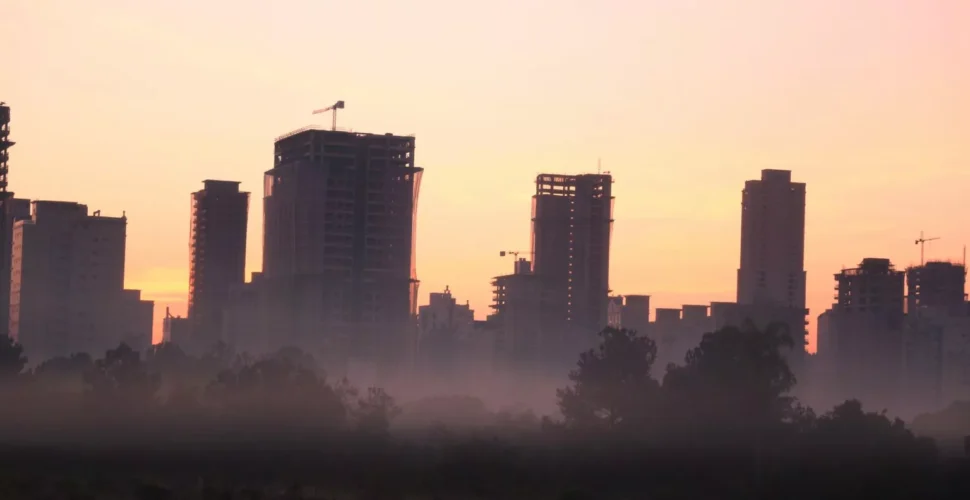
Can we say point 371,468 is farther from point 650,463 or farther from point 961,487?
point 961,487

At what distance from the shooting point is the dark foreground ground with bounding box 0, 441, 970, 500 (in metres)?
152

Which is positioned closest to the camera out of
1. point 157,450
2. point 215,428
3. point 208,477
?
point 208,477

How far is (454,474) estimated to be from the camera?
540ft

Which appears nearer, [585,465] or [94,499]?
[94,499]

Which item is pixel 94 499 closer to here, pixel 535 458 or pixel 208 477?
pixel 208 477

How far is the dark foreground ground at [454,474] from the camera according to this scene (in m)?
152

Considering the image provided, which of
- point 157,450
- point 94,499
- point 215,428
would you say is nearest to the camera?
point 94,499

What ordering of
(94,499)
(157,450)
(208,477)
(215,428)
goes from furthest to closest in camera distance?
(215,428), (157,450), (208,477), (94,499)

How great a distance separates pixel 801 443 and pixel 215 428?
6437 centimetres

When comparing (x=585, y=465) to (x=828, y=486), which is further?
(x=585, y=465)

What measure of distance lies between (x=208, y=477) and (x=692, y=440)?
62.9 meters

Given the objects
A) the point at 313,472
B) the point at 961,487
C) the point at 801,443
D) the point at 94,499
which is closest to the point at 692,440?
the point at 801,443

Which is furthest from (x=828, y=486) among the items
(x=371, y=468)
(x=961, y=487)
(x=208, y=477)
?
(x=208, y=477)

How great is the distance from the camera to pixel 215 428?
194 m
